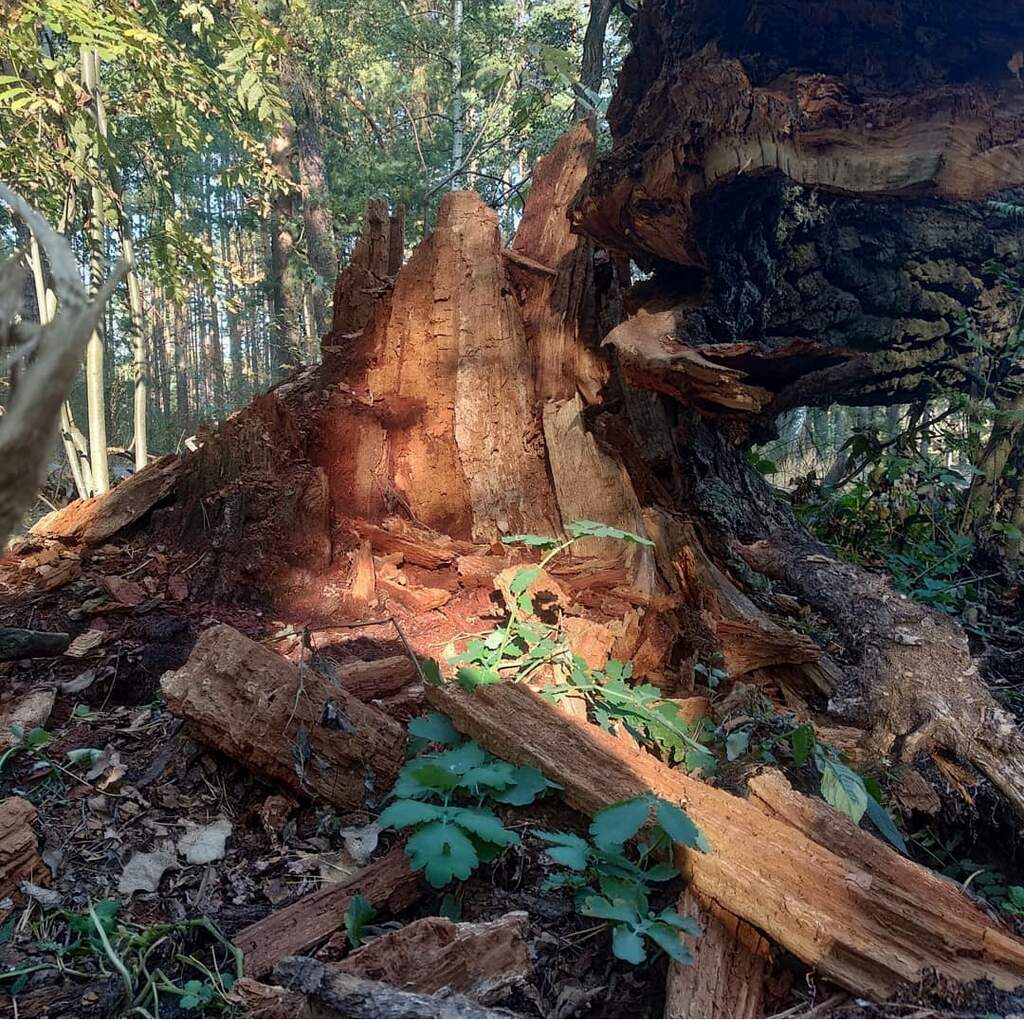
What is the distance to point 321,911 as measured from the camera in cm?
152

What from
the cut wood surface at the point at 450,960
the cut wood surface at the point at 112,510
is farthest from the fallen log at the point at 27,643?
the cut wood surface at the point at 450,960

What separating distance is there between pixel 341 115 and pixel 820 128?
36.1 feet

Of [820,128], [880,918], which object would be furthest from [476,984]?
[820,128]

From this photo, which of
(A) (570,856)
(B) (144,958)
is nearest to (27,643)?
(B) (144,958)

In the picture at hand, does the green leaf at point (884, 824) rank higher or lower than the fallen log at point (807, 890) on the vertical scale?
lower

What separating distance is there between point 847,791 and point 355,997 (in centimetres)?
128

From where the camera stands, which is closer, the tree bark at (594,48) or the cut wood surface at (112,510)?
the cut wood surface at (112,510)

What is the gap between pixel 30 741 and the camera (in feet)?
6.97

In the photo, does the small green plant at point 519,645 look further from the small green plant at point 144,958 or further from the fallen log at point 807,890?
the small green plant at point 144,958

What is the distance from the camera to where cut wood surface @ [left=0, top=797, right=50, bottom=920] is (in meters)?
1.57

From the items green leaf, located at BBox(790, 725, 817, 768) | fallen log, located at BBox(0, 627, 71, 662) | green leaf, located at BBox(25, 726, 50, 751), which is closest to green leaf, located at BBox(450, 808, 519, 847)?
green leaf, located at BBox(790, 725, 817, 768)

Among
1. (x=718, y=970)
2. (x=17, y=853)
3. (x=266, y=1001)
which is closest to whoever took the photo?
A: (x=266, y=1001)

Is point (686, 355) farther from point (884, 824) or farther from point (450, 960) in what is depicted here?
point (450, 960)

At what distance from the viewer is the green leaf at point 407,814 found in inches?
55.4
